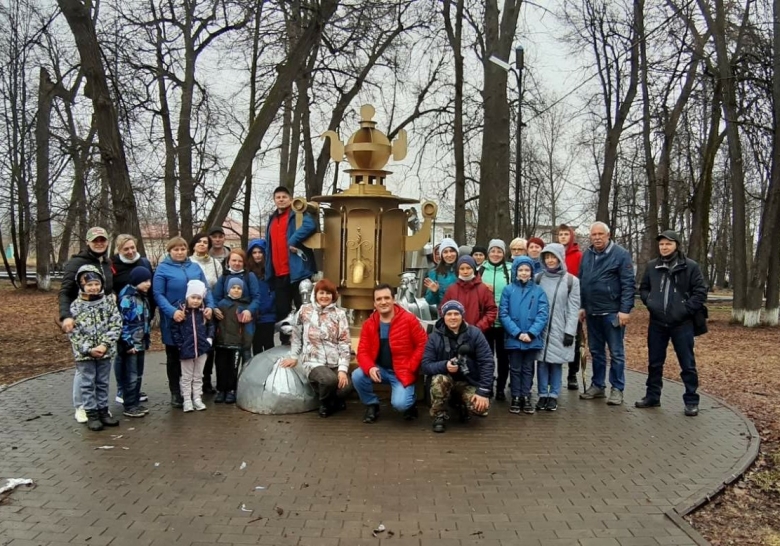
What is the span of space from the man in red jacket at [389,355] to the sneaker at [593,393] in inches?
85.0

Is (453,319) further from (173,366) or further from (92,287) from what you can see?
(92,287)

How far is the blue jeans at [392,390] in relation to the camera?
19.4ft

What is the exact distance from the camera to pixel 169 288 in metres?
6.33

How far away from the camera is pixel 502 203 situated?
12195 millimetres

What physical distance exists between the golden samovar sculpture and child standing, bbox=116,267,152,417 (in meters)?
1.78

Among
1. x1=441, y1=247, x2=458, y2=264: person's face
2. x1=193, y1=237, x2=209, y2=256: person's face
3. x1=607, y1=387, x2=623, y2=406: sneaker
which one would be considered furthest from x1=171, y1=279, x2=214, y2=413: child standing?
x1=607, y1=387, x2=623, y2=406: sneaker

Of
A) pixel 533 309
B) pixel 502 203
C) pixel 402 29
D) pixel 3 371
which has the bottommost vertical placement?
pixel 3 371

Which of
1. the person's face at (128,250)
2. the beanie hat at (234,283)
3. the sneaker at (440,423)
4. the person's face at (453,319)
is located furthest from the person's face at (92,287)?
the sneaker at (440,423)

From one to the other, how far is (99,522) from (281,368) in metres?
2.81

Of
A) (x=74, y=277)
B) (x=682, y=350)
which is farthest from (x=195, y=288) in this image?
(x=682, y=350)

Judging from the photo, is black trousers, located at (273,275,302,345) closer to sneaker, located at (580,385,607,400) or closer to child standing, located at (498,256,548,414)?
child standing, located at (498,256,548,414)

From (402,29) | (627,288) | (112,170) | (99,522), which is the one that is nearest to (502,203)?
(627,288)

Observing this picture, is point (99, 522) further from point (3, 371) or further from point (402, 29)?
point (402, 29)

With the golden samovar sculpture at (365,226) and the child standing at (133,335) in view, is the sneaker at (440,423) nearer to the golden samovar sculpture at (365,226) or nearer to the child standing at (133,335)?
the golden samovar sculpture at (365,226)
